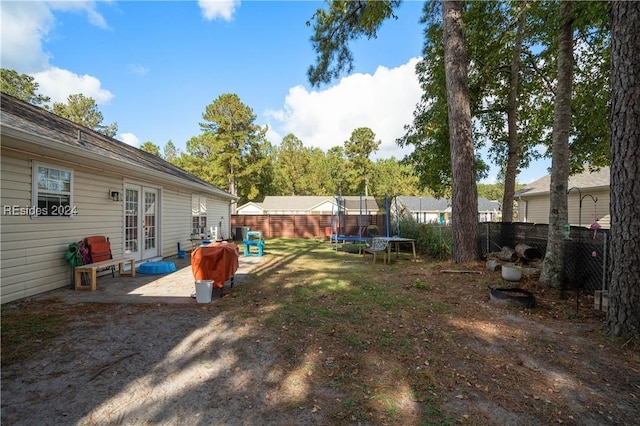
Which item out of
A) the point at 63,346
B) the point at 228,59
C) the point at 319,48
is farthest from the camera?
the point at 228,59

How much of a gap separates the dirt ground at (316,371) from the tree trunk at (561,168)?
2.93ft

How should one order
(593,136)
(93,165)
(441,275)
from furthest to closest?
(593,136)
(441,275)
(93,165)

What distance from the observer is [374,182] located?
128 feet

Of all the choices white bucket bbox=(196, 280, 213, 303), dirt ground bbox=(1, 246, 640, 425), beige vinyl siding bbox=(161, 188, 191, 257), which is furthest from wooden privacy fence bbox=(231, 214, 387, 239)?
dirt ground bbox=(1, 246, 640, 425)

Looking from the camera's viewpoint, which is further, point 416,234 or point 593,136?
point 416,234

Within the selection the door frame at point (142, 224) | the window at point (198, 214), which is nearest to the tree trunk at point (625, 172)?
the door frame at point (142, 224)

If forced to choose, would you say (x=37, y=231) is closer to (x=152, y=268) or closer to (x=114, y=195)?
(x=114, y=195)

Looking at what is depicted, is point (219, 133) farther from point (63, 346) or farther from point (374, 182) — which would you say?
point (63, 346)

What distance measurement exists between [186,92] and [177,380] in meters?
12.2

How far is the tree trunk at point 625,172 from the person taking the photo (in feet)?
9.84

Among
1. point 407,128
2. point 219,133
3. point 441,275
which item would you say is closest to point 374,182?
point 219,133

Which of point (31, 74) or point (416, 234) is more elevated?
point (31, 74)

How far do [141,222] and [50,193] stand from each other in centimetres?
283

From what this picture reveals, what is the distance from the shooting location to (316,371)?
2.55 metres
